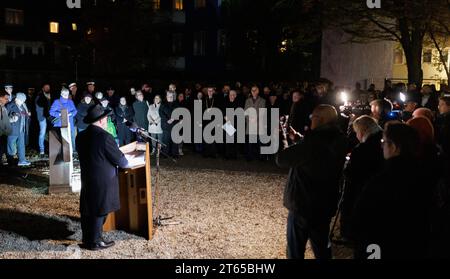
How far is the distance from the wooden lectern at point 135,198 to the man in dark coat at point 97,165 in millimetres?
515

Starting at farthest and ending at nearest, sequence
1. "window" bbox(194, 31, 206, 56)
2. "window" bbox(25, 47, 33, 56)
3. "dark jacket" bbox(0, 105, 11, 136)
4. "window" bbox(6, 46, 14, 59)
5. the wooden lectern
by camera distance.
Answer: "window" bbox(25, 47, 33, 56)
"window" bbox(6, 46, 14, 59)
"window" bbox(194, 31, 206, 56)
"dark jacket" bbox(0, 105, 11, 136)
the wooden lectern

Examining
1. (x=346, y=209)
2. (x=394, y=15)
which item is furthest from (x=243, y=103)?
(x=394, y=15)

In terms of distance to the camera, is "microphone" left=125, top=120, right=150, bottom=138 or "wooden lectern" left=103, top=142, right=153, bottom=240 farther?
"wooden lectern" left=103, top=142, right=153, bottom=240

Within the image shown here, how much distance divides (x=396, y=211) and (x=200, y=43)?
3153 cm

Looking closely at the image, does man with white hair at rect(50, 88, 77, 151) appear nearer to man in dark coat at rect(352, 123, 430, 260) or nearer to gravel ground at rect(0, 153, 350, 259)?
gravel ground at rect(0, 153, 350, 259)

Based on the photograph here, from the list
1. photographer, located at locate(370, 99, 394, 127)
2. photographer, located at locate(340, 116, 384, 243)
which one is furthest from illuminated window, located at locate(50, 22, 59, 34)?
photographer, located at locate(340, 116, 384, 243)

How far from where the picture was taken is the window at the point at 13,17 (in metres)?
45.5

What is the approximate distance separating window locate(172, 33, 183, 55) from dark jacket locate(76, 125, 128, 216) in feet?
Result: 96.4

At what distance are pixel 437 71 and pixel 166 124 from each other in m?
29.2

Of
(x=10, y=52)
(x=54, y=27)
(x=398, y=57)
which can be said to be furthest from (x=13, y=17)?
(x=398, y=57)

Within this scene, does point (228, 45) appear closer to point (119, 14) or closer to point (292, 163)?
point (119, 14)

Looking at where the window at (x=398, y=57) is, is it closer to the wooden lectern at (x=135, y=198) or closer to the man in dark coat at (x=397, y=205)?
the wooden lectern at (x=135, y=198)

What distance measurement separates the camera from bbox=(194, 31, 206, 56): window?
3400 centimetres
